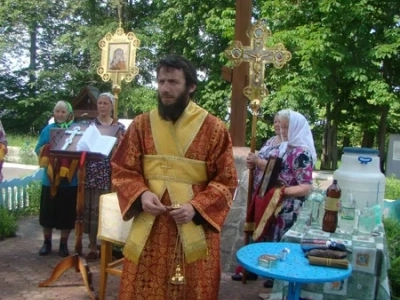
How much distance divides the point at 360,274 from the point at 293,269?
2.00 ft

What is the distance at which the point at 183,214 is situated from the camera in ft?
7.79

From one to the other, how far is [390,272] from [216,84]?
1651cm

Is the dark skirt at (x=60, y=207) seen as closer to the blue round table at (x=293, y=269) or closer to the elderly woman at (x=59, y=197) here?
the elderly woman at (x=59, y=197)

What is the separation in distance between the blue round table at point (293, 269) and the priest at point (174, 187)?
25cm

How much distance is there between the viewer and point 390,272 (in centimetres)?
383

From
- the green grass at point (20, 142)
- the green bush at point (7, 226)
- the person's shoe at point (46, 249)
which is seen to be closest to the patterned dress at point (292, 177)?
the person's shoe at point (46, 249)

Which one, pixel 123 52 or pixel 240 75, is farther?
Result: pixel 240 75

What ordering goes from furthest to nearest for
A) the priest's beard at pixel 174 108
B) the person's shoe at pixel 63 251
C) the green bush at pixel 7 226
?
the green bush at pixel 7 226, the person's shoe at pixel 63 251, the priest's beard at pixel 174 108

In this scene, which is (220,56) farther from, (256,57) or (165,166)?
(165,166)

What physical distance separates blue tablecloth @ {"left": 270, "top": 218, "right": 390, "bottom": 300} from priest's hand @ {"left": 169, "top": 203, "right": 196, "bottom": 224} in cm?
68

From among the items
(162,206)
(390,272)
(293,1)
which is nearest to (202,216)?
(162,206)

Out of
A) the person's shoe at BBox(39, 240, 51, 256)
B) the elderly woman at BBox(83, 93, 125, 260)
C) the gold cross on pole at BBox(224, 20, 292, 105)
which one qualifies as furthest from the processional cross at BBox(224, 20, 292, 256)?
the person's shoe at BBox(39, 240, 51, 256)

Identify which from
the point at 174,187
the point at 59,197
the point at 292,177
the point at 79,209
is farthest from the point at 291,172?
the point at 59,197

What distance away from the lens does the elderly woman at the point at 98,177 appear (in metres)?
4.63
